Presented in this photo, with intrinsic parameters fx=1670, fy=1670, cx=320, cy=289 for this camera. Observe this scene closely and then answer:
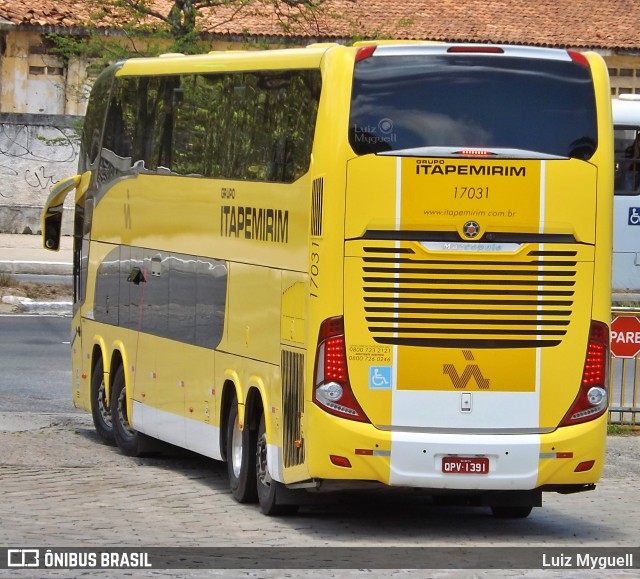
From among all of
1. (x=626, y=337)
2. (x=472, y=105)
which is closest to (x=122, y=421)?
(x=626, y=337)

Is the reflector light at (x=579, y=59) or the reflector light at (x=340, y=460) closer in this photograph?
the reflector light at (x=340, y=460)

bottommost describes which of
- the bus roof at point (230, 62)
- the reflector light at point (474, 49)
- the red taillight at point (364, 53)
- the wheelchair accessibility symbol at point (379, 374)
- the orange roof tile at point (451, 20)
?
the wheelchair accessibility symbol at point (379, 374)

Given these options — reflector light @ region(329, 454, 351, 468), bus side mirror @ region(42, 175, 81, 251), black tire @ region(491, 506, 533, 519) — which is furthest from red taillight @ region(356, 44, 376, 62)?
bus side mirror @ region(42, 175, 81, 251)

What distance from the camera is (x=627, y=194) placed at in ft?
101

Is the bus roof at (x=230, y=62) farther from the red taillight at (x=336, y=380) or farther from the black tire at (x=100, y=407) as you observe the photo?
the black tire at (x=100, y=407)

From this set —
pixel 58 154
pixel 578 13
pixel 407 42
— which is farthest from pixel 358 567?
pixel 578 13

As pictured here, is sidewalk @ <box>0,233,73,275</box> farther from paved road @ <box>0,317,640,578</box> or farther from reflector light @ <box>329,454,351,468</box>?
reflector light @ <box>329,454,351,468</box>

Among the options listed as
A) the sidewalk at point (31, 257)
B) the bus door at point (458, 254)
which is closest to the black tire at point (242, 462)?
the bus door at point (458, 254)

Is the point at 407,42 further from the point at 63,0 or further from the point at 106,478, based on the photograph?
the point at 63,0

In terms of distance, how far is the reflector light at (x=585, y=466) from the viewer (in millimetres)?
10899

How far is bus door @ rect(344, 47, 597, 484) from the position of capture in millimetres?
10695

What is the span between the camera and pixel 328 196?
10.7m

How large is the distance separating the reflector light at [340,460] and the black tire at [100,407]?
225 inches

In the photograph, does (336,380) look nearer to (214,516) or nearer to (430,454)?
(430,454)
